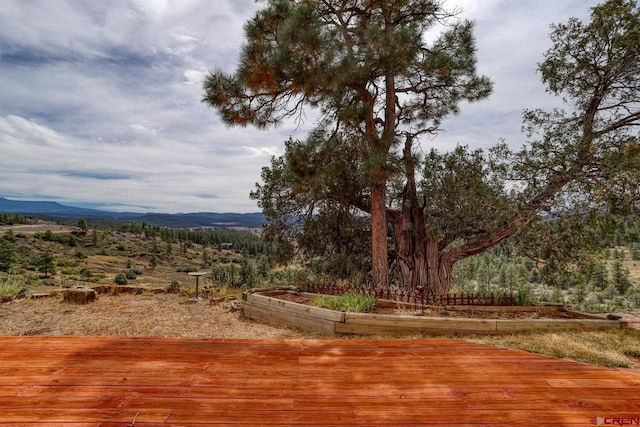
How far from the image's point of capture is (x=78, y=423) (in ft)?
6.38

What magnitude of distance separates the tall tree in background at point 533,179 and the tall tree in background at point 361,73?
771 mm

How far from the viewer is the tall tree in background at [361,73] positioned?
6789 mm

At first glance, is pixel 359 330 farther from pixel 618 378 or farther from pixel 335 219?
pixel 335 219

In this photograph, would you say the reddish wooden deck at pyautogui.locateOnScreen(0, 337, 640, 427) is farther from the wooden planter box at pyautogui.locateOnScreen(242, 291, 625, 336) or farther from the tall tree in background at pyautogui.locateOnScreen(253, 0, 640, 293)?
the tall tree in background at pyautogui.locateOnScreen(253, 0, 640, 293)

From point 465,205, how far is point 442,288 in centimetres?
220

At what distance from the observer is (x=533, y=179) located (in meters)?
7.33

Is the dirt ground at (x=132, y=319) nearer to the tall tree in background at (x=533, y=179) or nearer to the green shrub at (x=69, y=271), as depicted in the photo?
the tall tree in background at (x=533, y=179)

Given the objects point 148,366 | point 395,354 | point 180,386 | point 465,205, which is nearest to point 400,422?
point 395,354

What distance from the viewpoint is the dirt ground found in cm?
504

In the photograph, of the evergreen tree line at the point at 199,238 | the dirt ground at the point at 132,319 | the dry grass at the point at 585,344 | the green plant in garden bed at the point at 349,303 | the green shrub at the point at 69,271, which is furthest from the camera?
the evergreen tree line at the point at 199,238

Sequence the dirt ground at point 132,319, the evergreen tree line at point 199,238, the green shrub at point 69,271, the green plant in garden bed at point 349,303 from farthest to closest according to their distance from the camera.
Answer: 1. the evergreen tree line at point 199,238
2. the green shrub at point 69,271
3. the green plant in garden bed at point 349,303
4. the dirt ground at point 132,319

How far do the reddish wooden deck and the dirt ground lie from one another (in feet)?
5.59

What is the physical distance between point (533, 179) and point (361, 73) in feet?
14.7

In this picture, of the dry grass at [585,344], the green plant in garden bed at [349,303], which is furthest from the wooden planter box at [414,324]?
the green plant in garden bed at [349,303]
